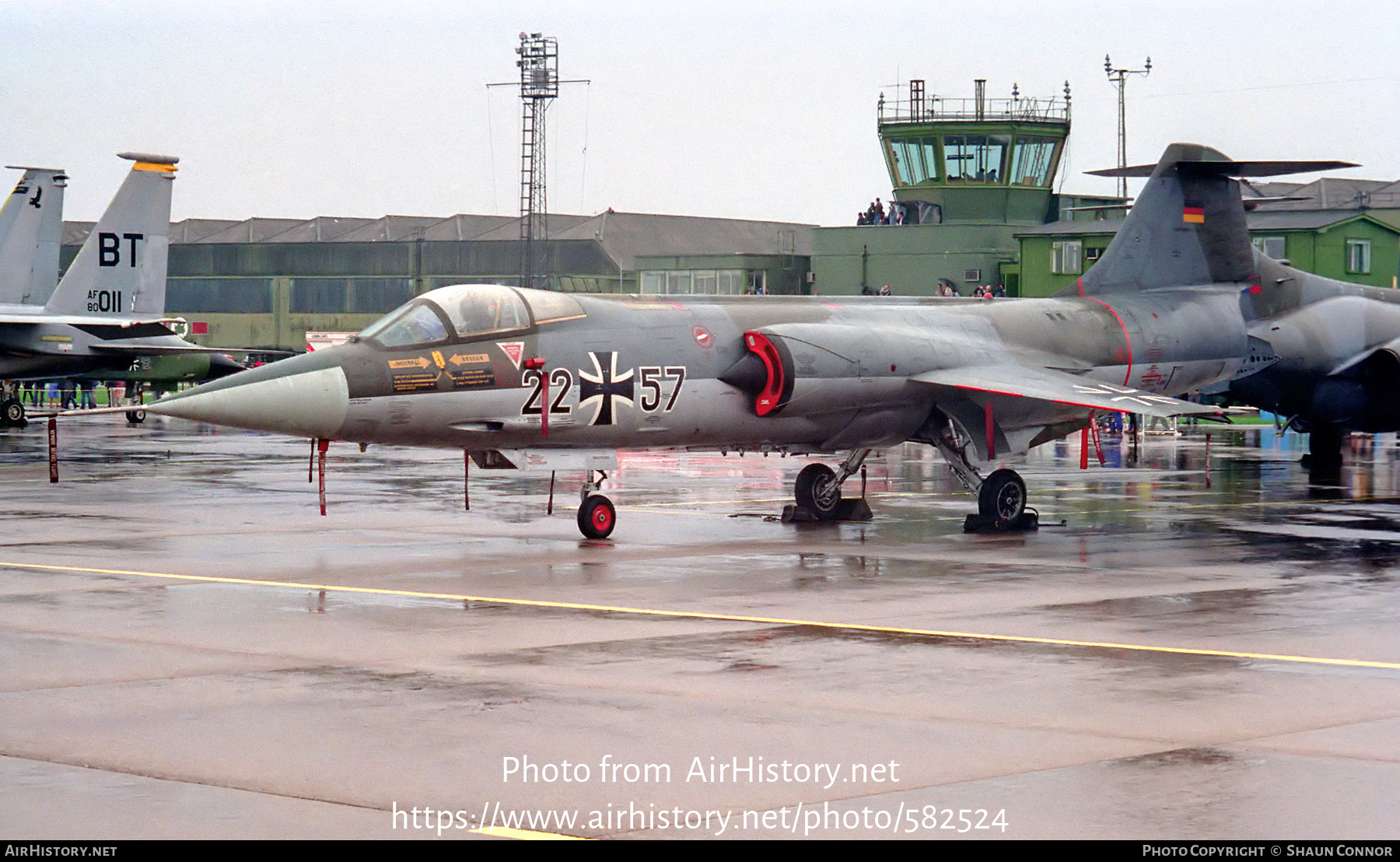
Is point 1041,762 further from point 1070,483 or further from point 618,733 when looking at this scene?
point 1070,483

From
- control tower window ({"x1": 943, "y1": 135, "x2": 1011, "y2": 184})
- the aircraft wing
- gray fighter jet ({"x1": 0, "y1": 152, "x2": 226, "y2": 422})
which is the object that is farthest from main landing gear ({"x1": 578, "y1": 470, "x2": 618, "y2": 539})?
control tower window ({"x1": 943, "y1": 135, "x2": 1011, "y2": 184})

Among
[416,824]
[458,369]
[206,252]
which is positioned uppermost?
[206,252]

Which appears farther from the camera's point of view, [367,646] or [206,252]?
[206,252]

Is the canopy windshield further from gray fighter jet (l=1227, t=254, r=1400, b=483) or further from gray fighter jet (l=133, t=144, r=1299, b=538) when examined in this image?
gray fighter jet (l=1227, t=254, r=1400, b=483)

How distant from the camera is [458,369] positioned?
1596 centimetres

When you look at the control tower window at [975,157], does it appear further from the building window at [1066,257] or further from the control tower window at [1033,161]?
the building window at [1066,257]

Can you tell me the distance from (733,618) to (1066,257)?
5014cm

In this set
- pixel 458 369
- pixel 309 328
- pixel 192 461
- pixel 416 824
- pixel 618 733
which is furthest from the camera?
pixel 309 328

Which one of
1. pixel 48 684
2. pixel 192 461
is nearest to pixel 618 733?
pixel 48 684

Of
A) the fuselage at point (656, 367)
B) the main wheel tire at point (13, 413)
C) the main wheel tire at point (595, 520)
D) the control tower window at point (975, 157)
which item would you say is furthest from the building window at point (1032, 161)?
the main wheel tire at point (595, 520)

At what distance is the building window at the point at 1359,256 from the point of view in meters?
55.1

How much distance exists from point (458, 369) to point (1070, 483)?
1249cm

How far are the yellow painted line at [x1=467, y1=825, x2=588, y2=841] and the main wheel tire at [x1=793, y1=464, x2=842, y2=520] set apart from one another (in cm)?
1321

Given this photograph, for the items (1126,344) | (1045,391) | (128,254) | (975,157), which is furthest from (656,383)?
(975,157)
